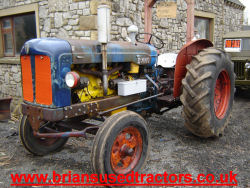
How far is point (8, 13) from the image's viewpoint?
7.16 metres

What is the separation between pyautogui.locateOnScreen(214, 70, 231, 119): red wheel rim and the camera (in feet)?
11.8

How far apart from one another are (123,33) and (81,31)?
3.12ft

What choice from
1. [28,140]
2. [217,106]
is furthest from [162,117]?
[28,140]

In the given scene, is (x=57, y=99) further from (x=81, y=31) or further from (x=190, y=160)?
(x=81, y=31)

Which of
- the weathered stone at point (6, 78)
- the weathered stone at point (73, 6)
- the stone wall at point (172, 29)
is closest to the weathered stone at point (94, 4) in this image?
the weathered stone at point (73, 6)

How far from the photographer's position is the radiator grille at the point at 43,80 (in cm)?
226

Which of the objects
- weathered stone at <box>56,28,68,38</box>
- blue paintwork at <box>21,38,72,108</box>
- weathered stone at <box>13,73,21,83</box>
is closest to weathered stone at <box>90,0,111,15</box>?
weathered stone at <box>56,28,68,38</box>

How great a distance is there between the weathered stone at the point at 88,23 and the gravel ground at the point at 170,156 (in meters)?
2.51

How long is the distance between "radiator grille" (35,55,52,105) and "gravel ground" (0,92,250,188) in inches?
33.6

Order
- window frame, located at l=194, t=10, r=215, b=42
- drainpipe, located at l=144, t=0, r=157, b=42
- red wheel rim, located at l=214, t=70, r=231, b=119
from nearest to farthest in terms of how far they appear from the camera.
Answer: red wheel rim, located at l=214, t=70, r=231, b=119, drainpipe, located at l=144, t=0, r=157, b=42, window frame, located at l=194, t=10, r=215, b=42

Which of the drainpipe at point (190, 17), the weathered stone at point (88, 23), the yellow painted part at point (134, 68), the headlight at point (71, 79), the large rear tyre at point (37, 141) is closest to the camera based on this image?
the headlight at point (71, 79)

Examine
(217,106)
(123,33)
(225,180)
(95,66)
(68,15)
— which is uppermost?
(68,15)

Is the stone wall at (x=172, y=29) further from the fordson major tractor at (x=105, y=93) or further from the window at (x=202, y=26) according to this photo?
the fordson major tractor at (x=105, y=93)

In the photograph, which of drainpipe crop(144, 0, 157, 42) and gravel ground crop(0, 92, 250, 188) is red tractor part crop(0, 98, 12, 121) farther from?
drainpipe crop(144, 0, 157, 42)
